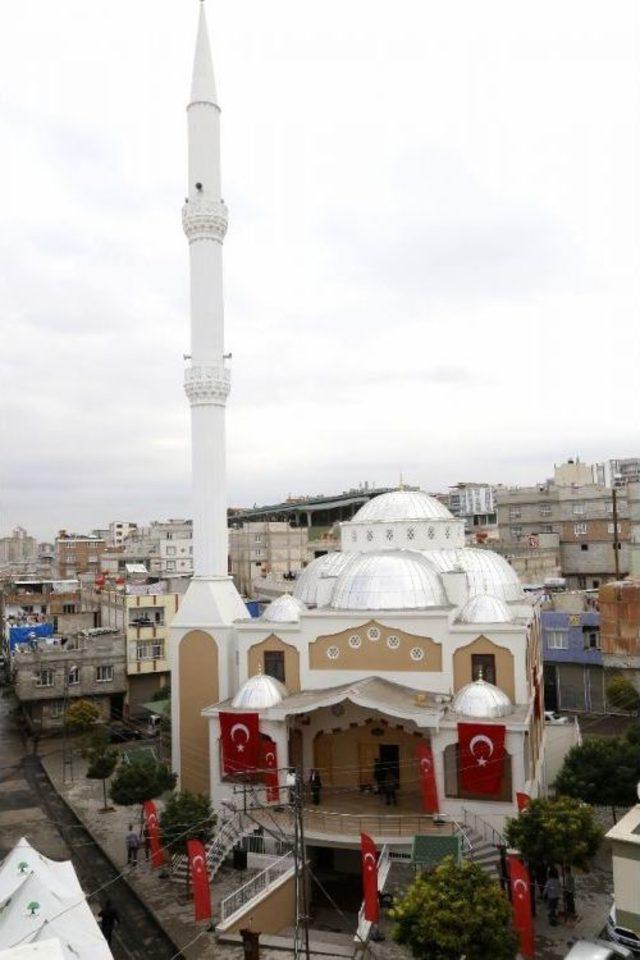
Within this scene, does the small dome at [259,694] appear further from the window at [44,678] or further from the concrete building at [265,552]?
the concrete building at [265,552]

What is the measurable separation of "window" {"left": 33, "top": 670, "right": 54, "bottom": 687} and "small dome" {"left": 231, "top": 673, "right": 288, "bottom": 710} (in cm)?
1645

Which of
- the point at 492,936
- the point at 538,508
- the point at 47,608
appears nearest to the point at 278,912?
the point at 492,936

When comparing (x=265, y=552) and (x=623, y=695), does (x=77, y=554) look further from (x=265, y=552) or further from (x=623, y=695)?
(x=623, y=695)

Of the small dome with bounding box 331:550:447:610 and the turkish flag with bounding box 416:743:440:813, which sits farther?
the small dome with bounding box 331:550:447:610

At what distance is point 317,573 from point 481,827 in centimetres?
1228

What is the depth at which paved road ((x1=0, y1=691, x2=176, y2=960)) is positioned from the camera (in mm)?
16859

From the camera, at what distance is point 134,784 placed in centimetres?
2209

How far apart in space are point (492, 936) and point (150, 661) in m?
27.6

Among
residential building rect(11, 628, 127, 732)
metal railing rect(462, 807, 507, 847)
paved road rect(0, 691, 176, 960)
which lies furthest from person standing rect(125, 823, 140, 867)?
residential building rect(11, 628, 127, 732)

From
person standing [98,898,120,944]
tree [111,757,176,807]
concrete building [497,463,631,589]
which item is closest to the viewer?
person standing [98,898,120,944]

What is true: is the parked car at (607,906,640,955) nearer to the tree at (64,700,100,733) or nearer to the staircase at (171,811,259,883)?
the staircase at (171,811,259,883)

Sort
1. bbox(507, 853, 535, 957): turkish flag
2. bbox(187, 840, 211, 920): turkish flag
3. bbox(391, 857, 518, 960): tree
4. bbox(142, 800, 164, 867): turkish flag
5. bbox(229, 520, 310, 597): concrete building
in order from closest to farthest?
1. bbox(391, 857, 518, 960): tree
2. bbox(507, 853, 535, 957): turkish flag
3. bbox(187, 840, 211, 920): turkish flag
4. bbox(142, 800, 164, 867): turkish flag
5. bbox(229, 520, 310, 597): concrete building

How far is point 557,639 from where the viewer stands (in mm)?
35875

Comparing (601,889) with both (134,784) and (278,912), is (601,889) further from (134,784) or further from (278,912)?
(134,784)
